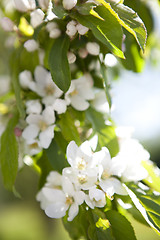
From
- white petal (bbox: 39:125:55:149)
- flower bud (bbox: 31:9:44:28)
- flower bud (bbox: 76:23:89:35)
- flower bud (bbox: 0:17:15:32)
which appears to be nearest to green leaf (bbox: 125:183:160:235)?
white petal (bbox: 39:125:55:149)

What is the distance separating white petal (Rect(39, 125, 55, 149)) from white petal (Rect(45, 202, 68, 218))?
19 cm

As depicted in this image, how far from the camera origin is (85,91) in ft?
3.61

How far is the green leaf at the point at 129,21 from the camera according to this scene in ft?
2.68

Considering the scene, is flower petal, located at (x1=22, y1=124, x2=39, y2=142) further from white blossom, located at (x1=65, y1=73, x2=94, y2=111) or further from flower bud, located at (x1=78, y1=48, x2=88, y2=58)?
flower bud, located at (x1=78, y1=48, x2=88, y2=58)

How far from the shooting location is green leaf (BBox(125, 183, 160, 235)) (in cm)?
86

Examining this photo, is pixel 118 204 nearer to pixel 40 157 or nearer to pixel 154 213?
pixel 154 213

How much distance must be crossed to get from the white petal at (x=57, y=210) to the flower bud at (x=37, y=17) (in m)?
0.61

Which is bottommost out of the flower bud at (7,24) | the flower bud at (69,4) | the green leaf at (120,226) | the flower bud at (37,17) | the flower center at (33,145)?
the green leaf at (120,226)

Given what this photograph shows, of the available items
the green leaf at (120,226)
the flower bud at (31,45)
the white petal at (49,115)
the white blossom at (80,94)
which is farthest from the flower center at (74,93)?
the green leaf at (120,226)

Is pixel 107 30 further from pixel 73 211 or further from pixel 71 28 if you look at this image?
pixel 73 211

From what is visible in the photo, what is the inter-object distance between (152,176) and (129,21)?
20.5 inches

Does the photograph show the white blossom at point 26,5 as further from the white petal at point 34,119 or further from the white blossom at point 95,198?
the white blossom at point 95,198

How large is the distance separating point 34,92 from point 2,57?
1659mm

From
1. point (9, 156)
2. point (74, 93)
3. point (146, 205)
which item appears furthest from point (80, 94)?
point (146, 205)
